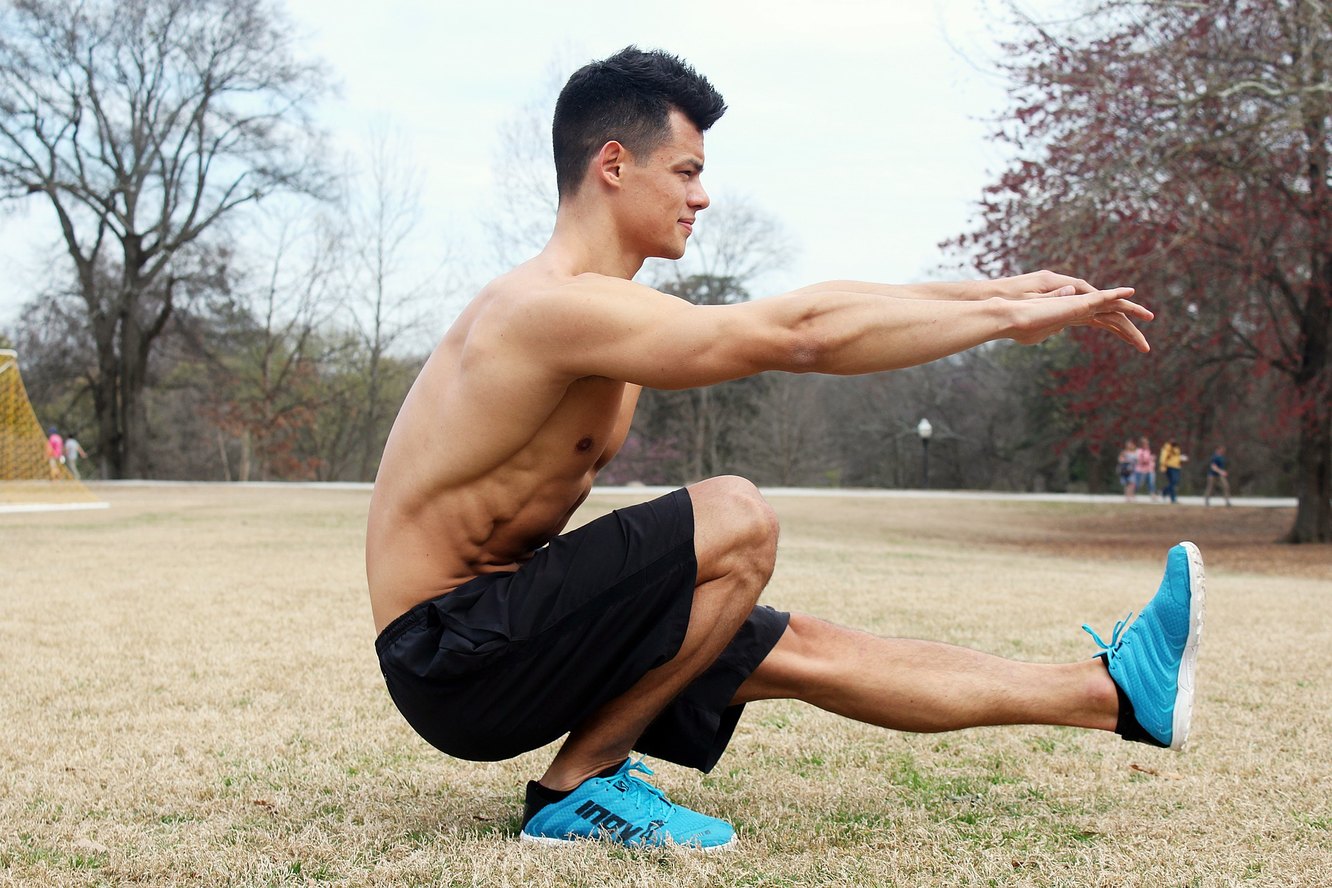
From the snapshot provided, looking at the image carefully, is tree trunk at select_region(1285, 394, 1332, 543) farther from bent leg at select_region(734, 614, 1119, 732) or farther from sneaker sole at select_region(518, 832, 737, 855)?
sneaker sole at select_region(518, 832, 737, 855)

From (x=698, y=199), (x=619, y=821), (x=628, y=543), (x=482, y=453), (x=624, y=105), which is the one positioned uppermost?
(x=624, y=105)

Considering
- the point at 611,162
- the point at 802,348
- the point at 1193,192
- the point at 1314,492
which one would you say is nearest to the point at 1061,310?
the point at 802,348

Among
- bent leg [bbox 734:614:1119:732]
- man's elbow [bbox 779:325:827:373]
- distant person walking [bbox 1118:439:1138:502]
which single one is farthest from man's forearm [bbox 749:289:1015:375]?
distant person walking [bbox 1118:439:1138:502]

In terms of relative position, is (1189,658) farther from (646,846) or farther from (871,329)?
(646,846)

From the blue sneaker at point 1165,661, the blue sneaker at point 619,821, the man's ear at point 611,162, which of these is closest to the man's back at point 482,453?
the man's ear at point 611,162

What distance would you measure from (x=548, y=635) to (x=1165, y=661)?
4.48 feet

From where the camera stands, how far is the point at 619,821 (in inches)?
102

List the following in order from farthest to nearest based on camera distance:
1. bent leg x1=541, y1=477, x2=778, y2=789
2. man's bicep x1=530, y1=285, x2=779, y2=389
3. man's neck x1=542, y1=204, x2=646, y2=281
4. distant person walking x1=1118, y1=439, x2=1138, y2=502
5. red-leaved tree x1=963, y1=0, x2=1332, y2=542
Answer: distant person walking x1=1118, y1=439, x2=1138, y2=502
red-leaved tree x1=963, y1=0, x2=1332, y2=542
man's neck x1=542, y1=204, x2=646, y2=281
bent leg x1=541, y1=477, x2=778, y2=789
man's bicep x1=530, y1=285, x2=779, y2=389

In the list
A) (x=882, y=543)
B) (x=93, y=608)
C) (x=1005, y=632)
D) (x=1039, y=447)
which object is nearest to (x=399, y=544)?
(x=1005, y=632)

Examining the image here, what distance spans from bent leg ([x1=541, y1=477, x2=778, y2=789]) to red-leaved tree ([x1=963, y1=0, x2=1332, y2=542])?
11.8m

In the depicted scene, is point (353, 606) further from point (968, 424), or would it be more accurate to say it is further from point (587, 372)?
point (968, 424)

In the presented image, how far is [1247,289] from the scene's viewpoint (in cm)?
1630

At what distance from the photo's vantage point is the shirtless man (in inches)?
89.9

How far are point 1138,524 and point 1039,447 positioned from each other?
16.4m
